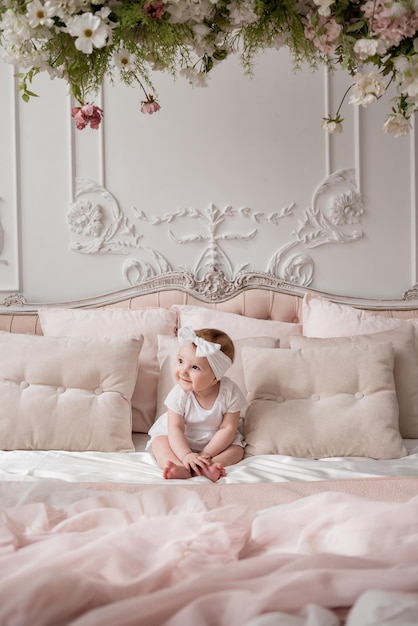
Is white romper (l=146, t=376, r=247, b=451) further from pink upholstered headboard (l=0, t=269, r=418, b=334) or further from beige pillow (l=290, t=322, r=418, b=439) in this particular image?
pink upholstered headboard (l=0, t=269, r=418, b=334)

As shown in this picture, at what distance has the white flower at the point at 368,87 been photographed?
156 cm

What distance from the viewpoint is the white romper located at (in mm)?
2166

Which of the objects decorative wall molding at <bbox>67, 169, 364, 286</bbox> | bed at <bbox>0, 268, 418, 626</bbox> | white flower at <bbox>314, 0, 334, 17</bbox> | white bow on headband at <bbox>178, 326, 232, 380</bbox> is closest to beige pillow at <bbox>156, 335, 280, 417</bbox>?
bed at <bbox>0, 268, 418, 626</bbox>

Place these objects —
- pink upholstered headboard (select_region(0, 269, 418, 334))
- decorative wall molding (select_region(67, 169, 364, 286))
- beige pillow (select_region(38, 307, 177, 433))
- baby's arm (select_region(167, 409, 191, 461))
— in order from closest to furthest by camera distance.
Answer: baby's arm (select_region(167, 409, 191, 461)) < beige pillow (select_region(38, 307, 177, 433)) < pink upholstered headboard (select_region(0, 269, 418, 334)) < decorative wall molding (select_region(67, 169, 364, 286))

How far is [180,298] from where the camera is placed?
2.89 metres

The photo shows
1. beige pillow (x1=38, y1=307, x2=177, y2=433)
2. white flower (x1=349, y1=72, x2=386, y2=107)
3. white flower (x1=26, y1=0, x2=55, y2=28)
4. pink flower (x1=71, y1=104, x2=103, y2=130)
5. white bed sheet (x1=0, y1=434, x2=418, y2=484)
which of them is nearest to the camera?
white flower (x1=26, y1=0, x2=55, y2=28)

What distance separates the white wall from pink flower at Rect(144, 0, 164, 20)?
1.53 meters

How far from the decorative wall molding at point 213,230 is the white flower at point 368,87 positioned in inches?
57.4

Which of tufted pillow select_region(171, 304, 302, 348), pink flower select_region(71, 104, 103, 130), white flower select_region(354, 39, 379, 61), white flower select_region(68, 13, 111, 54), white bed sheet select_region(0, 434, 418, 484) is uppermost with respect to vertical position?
white flower select_region(68, 13, 111, 54)

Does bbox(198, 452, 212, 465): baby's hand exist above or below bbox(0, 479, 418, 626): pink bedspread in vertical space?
below

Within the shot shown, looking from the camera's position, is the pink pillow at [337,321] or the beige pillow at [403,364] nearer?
the beige pillow at [403,364]

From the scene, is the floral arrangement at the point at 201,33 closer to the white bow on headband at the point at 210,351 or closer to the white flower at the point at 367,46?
the white flower at the point at 367,46

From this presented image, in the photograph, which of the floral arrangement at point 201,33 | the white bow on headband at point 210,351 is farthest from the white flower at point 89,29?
the white bow on headband at point 210,351

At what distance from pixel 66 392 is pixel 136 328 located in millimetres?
465
